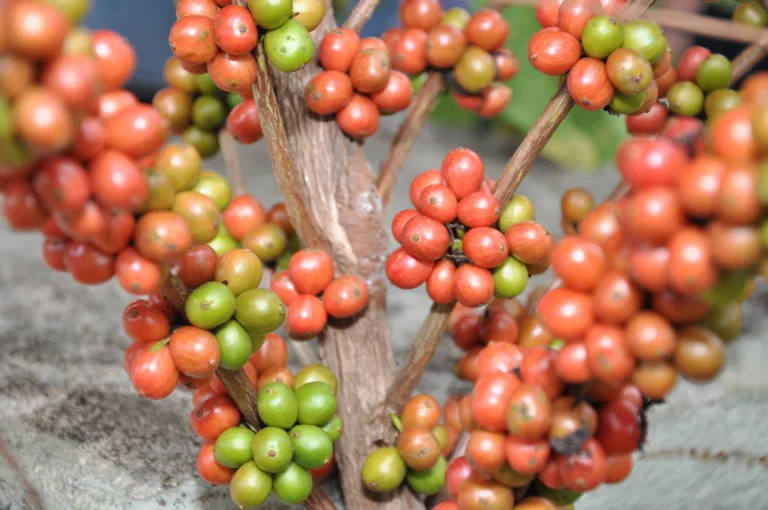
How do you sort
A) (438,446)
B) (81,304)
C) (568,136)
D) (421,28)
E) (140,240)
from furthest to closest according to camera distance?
1. (568,136)
2. (81,304)
3. (421,28)
4. (438,446)
5. (140,240)

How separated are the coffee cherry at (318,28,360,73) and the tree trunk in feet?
0.11

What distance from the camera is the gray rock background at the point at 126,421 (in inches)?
34.1

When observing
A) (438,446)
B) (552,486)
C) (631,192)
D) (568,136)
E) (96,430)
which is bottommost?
(568,136)

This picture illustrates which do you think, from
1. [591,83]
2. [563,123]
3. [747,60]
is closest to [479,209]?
[591,83]

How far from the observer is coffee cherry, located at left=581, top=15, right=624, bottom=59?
2.34 ft

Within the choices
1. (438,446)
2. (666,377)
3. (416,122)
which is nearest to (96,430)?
(438,446)

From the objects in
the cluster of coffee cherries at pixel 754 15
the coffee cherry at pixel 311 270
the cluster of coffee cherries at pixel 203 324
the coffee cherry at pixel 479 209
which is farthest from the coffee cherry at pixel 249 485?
the cluster of coffee cherries at pixel 754 15

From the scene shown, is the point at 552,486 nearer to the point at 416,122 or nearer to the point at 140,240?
the point at 140,240

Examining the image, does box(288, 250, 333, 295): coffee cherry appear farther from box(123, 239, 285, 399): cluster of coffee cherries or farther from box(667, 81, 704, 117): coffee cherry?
box(667, 81, 704, 117): coffee cherry

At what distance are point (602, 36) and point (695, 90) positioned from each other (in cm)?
Result: 20

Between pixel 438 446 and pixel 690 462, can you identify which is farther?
pixel 690 462

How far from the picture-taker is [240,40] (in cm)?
72

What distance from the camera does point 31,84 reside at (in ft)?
1.47

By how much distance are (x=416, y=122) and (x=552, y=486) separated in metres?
0.55
